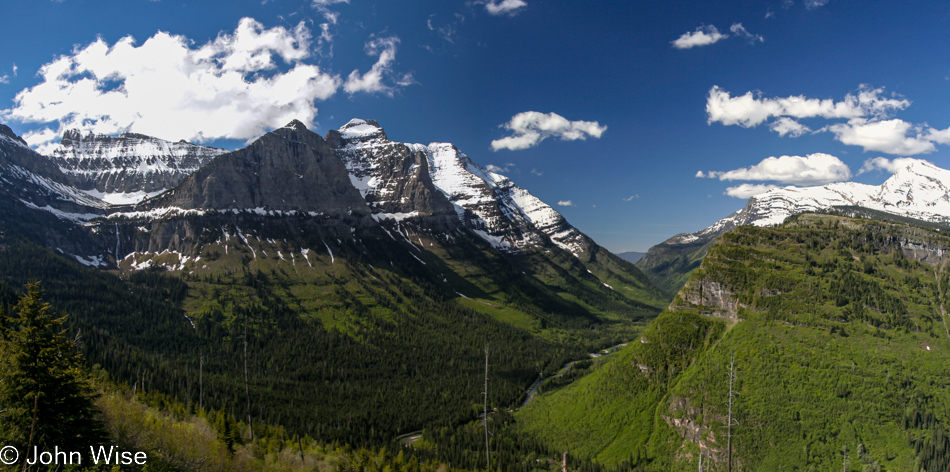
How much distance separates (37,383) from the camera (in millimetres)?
34875

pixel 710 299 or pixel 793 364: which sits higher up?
pixel 710 299

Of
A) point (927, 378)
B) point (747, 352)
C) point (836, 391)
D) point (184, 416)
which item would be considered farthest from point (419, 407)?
point (927, 378)

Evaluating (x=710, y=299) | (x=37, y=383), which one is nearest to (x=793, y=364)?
(x=710, y=299)

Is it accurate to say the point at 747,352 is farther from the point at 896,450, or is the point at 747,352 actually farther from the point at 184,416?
the point at 184,416

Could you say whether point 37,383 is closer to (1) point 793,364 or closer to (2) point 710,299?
(1) point 793,364

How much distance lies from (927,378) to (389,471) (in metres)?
111

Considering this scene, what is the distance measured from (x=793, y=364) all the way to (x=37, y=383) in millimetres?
132539

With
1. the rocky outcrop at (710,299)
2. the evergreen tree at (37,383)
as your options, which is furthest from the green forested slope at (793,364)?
the evergreen tree at (37,383)

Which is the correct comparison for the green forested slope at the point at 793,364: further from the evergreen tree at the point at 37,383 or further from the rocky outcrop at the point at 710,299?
the evergreen tree at the point at 37,383

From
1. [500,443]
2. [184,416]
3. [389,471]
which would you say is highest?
[184,416]

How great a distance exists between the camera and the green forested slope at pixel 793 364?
3524 inches

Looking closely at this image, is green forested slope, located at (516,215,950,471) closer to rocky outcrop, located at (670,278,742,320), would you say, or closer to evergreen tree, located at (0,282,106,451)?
A: rocky outcrop, located at (670,278,742,320)

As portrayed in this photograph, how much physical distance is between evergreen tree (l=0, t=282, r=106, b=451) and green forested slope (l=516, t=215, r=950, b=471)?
115692 millimetres

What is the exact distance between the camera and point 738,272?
421 feet
